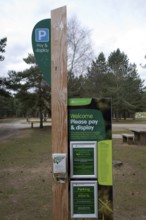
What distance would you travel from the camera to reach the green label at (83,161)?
8.79ft

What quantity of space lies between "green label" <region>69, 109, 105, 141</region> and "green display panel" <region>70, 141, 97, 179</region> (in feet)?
0.31

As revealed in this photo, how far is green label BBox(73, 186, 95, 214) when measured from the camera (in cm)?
271

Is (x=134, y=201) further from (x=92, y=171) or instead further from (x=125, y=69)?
(x=125, y=69)

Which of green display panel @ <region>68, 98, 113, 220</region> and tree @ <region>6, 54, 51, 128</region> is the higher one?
tree @ <region>6, 54, 51, 128</region>

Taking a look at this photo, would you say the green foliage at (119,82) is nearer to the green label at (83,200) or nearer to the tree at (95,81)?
the tree at (95,81)

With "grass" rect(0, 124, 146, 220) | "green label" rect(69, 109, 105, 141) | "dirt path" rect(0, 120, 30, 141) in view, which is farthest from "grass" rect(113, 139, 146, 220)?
"dirt path" rect(0, 120, 30, 141)

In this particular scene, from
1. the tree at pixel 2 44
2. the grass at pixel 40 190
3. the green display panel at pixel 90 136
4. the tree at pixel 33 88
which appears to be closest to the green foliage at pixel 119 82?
the tree at pixel 33 88

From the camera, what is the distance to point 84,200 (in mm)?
2727

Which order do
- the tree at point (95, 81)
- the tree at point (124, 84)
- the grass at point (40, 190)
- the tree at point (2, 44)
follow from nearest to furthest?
1. the grass at point (40, 190)
2. the tree at point (2, 44)
3. the tree at point (95, 81)
4. the tree at point (124, 84)

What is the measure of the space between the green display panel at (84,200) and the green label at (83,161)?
0.12m

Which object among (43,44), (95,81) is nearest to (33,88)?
(95,81)

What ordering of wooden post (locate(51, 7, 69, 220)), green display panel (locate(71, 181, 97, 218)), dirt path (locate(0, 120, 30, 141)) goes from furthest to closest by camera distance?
1. dirt path (locate(0, 120, 30, 141))
2. green display panel (locate(71, 181, 97, 218))
3. wooden post (locate(51, 7, 69, 220))

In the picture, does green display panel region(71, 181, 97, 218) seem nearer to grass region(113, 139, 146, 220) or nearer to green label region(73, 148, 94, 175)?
green label region(73, 148, 94, 175)

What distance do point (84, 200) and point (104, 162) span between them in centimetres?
43
